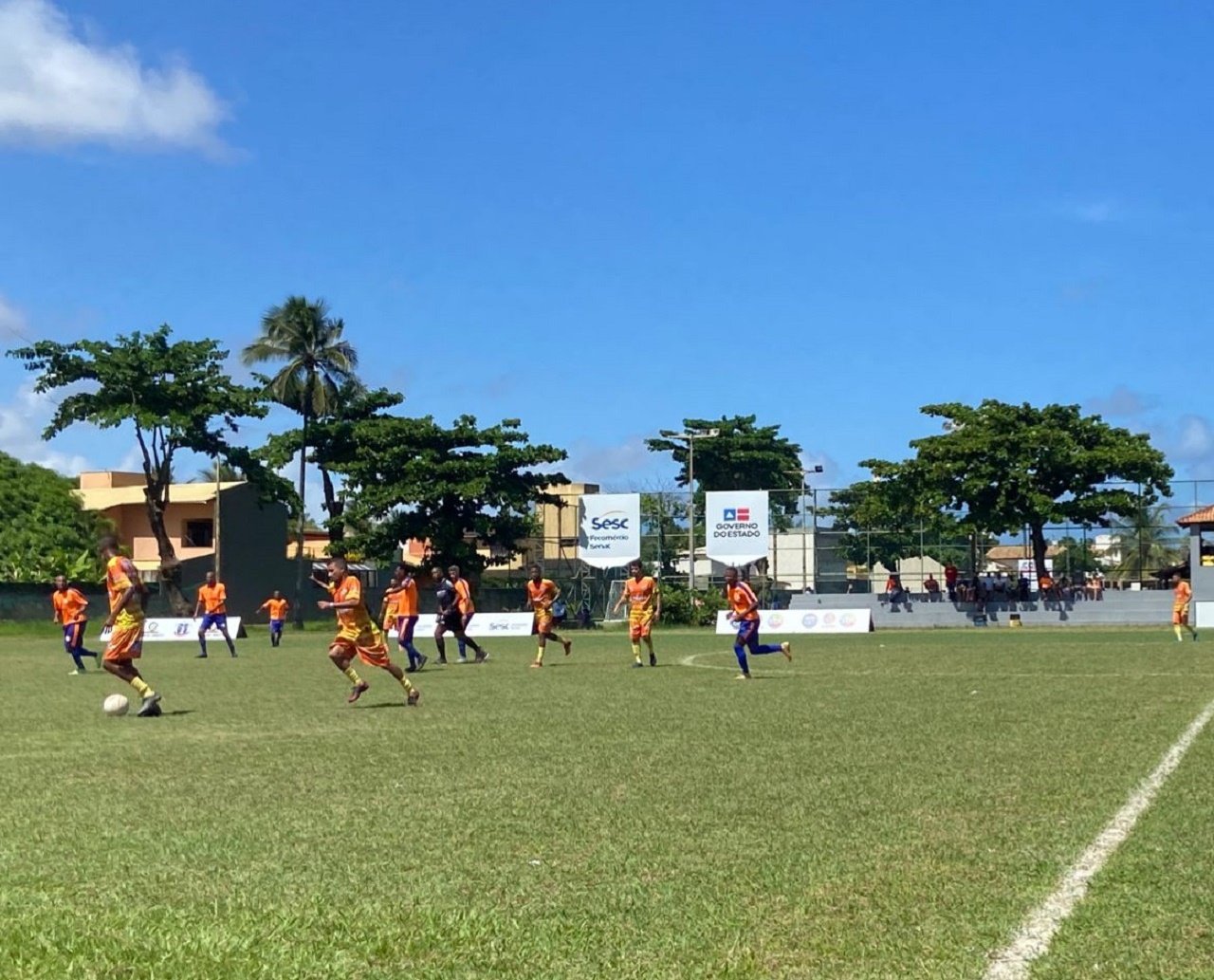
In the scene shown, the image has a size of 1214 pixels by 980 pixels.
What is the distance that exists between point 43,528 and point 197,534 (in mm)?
9372

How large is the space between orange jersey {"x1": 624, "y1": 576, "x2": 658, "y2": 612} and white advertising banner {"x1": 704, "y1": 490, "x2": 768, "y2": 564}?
31.5 metres

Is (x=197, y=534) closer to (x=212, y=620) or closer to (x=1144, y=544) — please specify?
(x=212, y=620)

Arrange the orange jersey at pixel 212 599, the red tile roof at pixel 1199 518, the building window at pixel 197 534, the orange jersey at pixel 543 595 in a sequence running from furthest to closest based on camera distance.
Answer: the building window at pixel 197 534
the red tile roof at pixel 1199 518
the orange jersey at pixel 212 599
the orange jersey at pixel 543 595

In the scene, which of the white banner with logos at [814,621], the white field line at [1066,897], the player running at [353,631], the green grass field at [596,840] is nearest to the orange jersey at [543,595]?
the player running at [353,631]

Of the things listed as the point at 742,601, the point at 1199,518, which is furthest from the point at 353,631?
the point at 1199,518

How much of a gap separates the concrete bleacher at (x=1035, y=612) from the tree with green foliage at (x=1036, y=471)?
2200 millimetres

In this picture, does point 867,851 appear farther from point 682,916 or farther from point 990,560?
point 990,560

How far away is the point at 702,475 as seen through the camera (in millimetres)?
90062

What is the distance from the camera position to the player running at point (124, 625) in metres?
17.9

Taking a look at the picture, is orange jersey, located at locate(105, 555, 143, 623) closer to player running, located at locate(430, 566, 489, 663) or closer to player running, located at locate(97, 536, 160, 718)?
player running, located at locate(97, 536, 160, 718)

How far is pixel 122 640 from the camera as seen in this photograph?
59.1ft

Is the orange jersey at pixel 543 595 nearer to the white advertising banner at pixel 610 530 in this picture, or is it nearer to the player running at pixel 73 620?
the player running at pixel 73 620

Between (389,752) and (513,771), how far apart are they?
190 centimetres

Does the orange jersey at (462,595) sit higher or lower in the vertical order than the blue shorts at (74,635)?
higher
